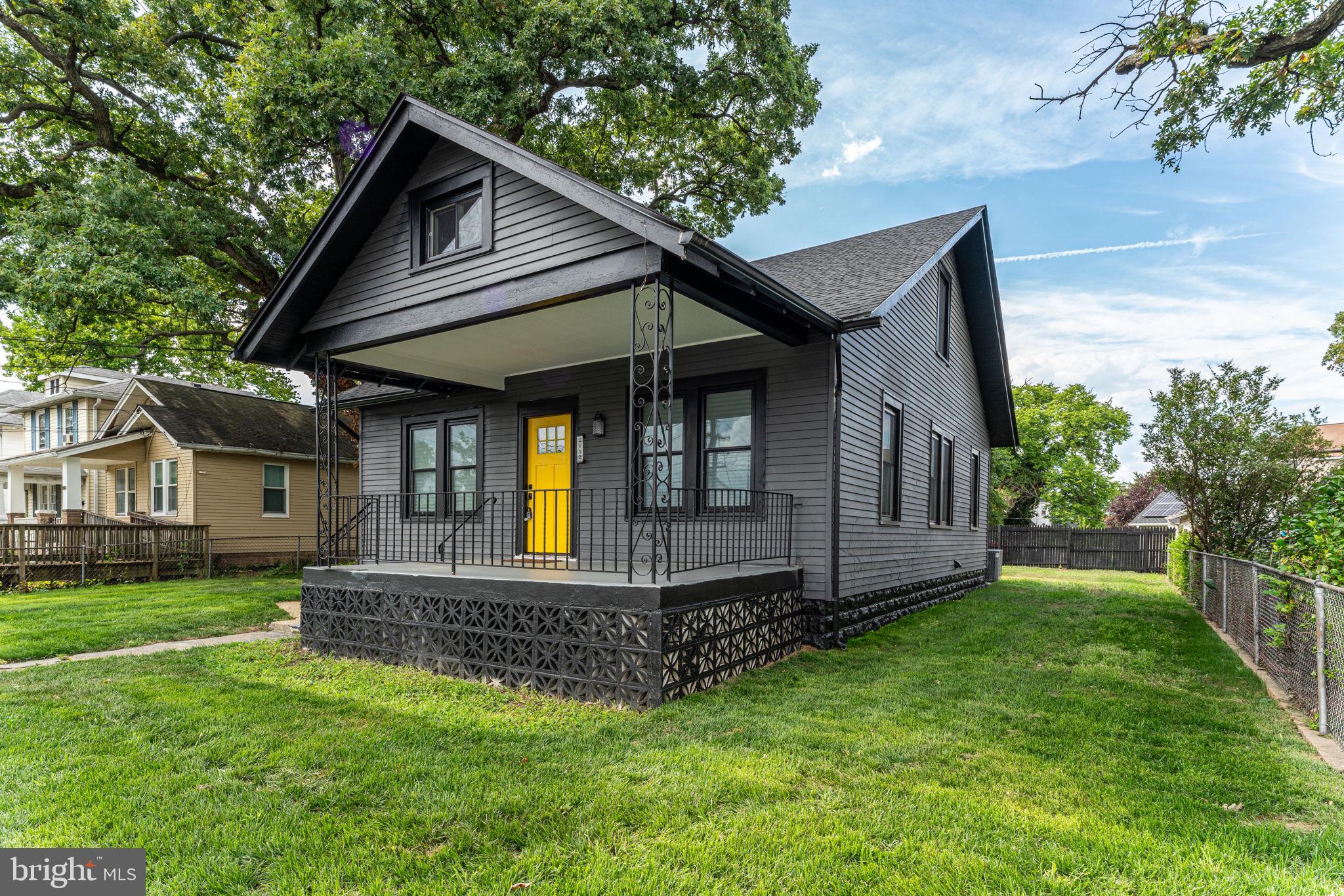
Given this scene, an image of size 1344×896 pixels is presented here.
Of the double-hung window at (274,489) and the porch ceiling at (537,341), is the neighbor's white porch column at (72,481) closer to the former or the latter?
the double-hung window at (274,489)

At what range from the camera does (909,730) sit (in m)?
4.28

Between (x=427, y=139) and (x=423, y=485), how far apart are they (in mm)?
5631

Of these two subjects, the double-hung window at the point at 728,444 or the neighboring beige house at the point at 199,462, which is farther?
the neighboring beige house at the point at 199,462

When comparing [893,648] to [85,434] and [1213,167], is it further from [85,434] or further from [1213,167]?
[85,434]

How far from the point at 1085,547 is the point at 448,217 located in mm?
19851

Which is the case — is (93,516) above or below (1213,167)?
below

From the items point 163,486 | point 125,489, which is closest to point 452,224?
point 163,486

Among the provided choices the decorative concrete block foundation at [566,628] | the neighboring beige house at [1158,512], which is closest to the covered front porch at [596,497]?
the decorative concrete block foundation at [566,628]

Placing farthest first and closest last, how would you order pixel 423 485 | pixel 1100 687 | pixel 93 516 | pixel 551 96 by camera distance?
pixel 93 516
pixel 551 96
pixel 423 485
pixel 1100 687

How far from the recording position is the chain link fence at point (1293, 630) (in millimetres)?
4000

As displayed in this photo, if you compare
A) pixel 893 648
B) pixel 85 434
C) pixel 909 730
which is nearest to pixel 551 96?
pixel 893 648

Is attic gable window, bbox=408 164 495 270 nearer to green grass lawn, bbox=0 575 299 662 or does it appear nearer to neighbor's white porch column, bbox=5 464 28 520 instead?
green grass lawn, bbox=0 575 299 662

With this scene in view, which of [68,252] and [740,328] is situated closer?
[740,328]
